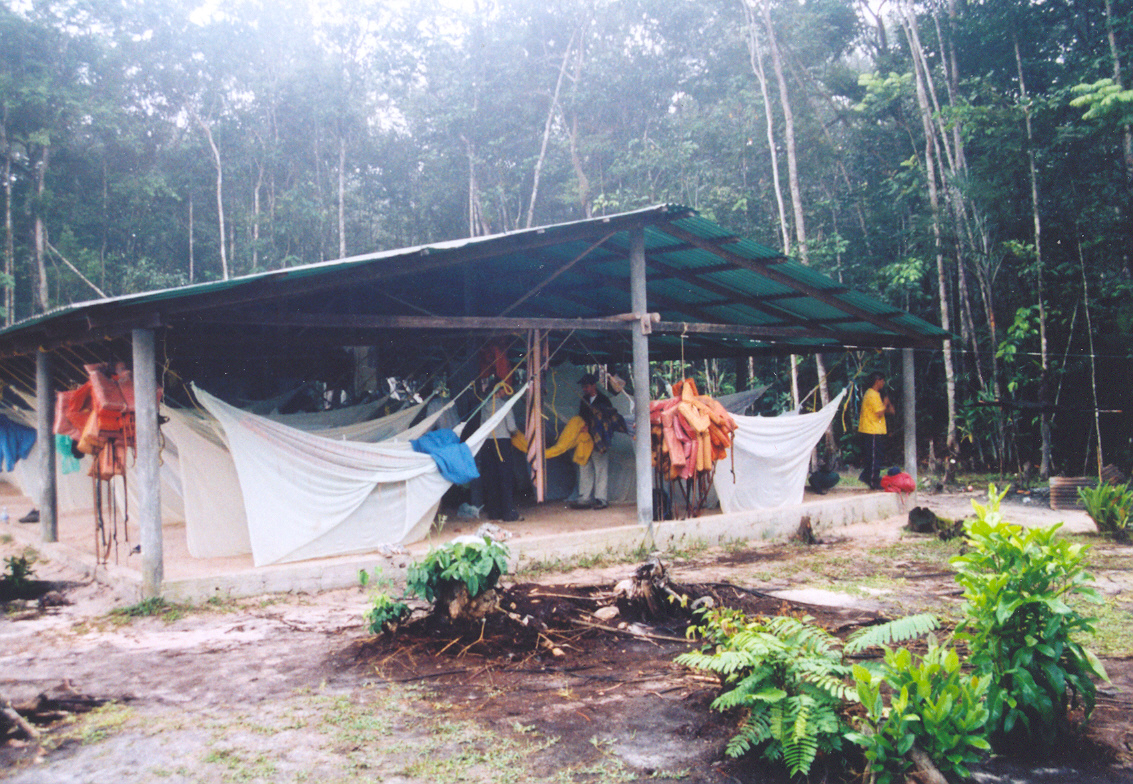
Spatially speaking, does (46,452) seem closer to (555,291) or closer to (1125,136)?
(555,291)

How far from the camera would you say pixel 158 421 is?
16.8 feet

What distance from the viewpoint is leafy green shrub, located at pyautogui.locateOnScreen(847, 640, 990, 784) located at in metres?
2.46

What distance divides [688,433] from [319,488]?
307 centimetres

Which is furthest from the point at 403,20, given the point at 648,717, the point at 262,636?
the point at 648,717

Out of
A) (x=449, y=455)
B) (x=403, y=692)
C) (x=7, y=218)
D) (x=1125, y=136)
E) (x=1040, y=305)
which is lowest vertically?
(x=403, y=692)

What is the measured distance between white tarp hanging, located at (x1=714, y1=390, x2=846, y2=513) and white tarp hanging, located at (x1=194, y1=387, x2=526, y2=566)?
2.82m

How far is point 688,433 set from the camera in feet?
22.9

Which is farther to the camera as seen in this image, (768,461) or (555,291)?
(555,291)

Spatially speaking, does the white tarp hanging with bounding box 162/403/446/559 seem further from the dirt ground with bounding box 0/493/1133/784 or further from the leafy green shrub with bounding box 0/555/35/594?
the leafy green shrub with bounding box 0/555/35/594

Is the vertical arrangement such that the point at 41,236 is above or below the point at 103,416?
above

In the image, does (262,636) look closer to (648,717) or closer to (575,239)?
(648,717)

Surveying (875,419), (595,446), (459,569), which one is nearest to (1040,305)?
(875,419)

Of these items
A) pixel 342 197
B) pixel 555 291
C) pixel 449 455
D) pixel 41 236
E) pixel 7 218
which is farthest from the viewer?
pixel 342 197

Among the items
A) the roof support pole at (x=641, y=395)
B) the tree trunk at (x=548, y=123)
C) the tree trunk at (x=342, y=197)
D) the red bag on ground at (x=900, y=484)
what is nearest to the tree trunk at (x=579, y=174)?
the tree trunk at (x=548, y=123)
